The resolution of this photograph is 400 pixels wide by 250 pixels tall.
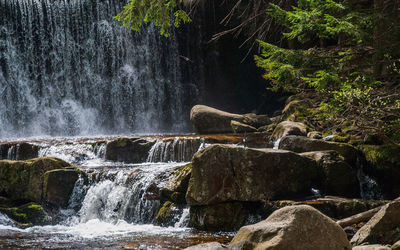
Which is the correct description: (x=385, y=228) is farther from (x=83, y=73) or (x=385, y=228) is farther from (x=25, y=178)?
(x=83, y=73)

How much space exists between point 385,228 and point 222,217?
317 centimetres

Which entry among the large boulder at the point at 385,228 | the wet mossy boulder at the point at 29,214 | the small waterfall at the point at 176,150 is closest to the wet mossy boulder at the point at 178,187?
the wet mossy boulder at the point at 29,214

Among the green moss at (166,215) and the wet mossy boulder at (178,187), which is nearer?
the green moss at (166,215)

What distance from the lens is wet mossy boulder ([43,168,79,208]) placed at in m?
10.2

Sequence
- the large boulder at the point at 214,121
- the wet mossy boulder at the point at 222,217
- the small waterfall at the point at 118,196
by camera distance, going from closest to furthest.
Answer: the wet mossy boulder at the point at 222,217, the small waterfall at the point at 118,196, the large boulder at the point at 214,121

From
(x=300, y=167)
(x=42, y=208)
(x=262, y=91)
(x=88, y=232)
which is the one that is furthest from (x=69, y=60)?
(x=300, y=167)

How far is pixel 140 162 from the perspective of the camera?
13.4m

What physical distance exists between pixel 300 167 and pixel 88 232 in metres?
4.30

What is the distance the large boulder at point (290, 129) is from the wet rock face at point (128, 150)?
12.6 ft

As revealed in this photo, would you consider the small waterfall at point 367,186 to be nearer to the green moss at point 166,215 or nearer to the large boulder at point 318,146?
the large boulder at point 318,146

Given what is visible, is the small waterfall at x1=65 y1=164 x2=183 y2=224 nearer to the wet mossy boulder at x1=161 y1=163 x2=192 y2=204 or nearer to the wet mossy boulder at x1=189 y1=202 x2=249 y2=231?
the wet mossy boulder at x1=161 y1=163 x2=192 y2=204

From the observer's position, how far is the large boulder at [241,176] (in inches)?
310

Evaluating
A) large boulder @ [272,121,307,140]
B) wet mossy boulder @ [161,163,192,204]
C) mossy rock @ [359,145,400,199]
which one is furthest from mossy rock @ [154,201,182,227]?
large boulder @ [272,121,307,140]

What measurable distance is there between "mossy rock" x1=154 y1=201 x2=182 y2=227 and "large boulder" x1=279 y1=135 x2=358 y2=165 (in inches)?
118
